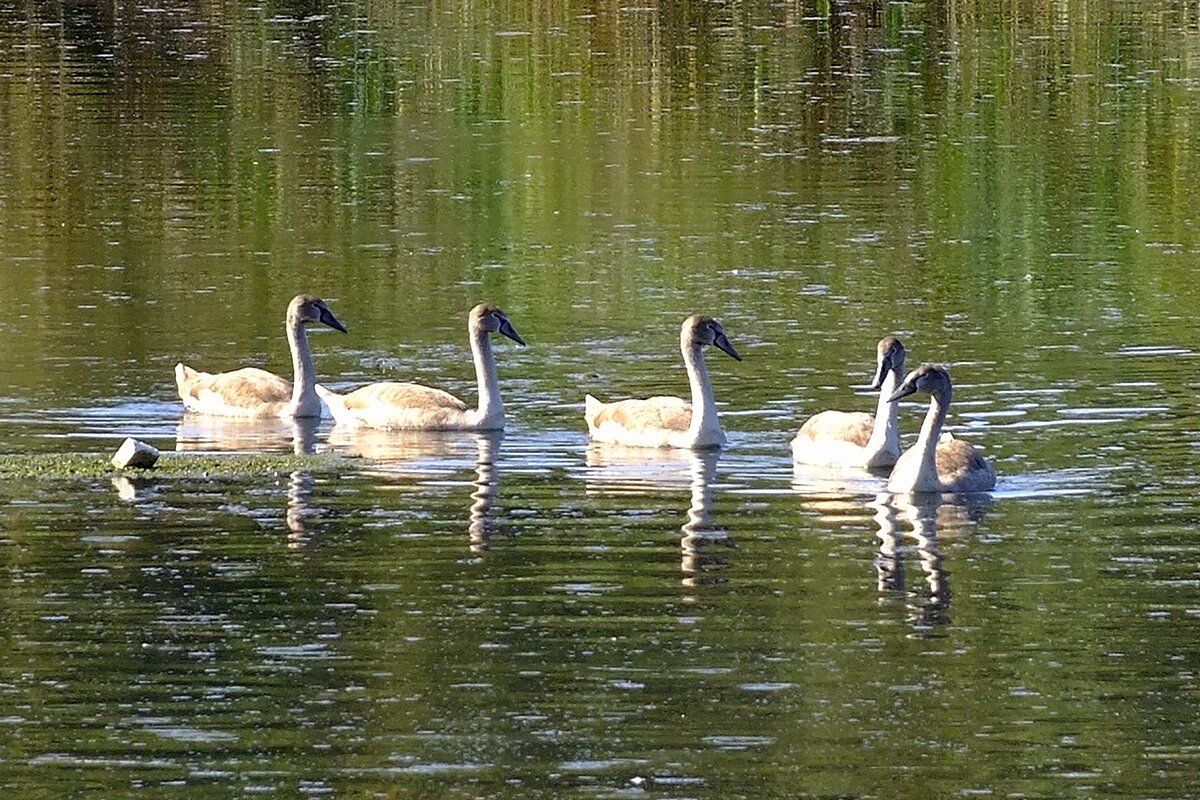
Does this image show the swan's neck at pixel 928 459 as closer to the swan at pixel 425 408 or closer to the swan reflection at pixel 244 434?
the swan at pixel 425 408

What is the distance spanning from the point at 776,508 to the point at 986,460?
1.40 m

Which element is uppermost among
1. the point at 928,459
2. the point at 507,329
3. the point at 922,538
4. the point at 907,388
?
the point at 507,329

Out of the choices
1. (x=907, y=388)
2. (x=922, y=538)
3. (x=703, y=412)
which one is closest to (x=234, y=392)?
(x=703, y=412)

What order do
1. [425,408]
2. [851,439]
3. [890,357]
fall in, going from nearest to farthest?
[851,439]
[890,357]
[425,408]

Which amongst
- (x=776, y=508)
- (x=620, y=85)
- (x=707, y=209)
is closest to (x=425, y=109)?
(x=620, y=85)

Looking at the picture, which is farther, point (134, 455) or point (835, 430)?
point (835, 430)

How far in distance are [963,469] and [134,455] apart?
15.5ft

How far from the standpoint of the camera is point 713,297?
24312 millimetres

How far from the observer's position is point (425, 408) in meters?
19.2

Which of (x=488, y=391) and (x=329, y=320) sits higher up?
(x=329, y=320)

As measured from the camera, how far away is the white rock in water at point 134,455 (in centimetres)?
1675

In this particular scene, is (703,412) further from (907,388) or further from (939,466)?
(939,466)

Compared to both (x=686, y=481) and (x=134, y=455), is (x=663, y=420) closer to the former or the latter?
(x=686, y=481)

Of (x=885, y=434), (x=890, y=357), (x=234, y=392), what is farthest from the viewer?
(x=234, y=392)
